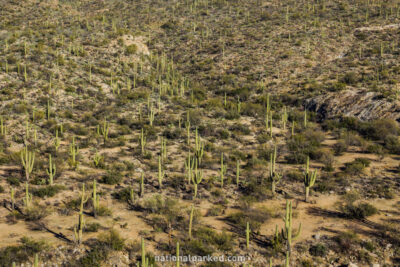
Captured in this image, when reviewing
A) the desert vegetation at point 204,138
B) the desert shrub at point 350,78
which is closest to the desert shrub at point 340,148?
the desert vegetation at point 204,138

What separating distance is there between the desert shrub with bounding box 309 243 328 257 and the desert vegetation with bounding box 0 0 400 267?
0.03m

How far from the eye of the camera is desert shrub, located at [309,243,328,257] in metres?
6.98

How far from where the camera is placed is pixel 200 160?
42.3 feet

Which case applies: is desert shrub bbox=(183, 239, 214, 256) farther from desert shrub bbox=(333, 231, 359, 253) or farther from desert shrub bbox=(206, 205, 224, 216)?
desert shrub bbox=(333, 231, 359, 253)

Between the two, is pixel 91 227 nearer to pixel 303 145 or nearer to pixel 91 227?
pixel 91 227

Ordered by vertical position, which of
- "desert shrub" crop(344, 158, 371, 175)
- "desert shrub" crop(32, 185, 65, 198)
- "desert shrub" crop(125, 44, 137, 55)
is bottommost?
"desert shrub" crop(32, 185, 65, 198)

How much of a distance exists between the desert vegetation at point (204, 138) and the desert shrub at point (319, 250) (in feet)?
0.09

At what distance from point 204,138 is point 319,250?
10.1m

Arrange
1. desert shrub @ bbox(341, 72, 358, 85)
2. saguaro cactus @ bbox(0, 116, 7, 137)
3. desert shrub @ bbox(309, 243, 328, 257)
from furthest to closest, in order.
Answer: desert shrub @ bbox(341, 72, 358, 85), saguaro cactus @ bbox(0, 116, 7, 137), desert shrub @ bbox(309, 243, 328, 257)

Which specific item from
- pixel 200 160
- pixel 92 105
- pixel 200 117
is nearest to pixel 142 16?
pixel 92 105

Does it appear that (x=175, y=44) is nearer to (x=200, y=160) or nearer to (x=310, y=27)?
(x=310, y=27)

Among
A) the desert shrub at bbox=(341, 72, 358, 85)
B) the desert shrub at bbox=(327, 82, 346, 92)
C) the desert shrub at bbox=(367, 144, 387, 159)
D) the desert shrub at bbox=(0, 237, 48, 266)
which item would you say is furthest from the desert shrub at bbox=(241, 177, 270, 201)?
the desert shrub at bbox=(341, 72, 358, 85)

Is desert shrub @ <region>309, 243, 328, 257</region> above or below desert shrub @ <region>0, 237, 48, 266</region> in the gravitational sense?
below

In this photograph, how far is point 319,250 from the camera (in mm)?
7000
